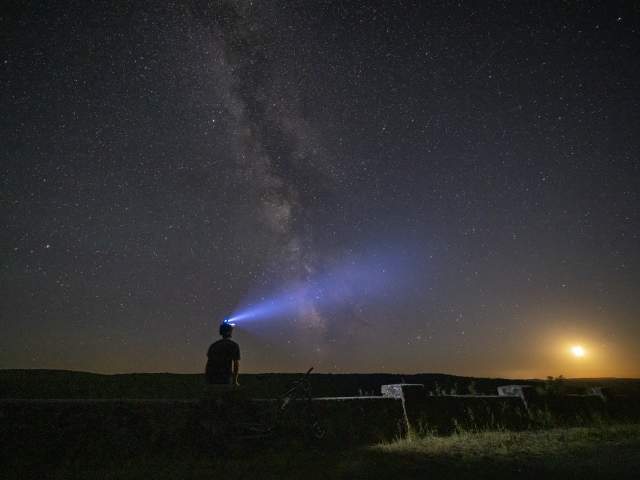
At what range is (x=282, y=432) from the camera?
654 cm

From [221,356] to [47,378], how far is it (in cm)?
1175

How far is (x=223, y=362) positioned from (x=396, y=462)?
3.55 m

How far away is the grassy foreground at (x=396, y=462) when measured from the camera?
4363 mm

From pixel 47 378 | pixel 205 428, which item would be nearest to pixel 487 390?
pixel 205 428

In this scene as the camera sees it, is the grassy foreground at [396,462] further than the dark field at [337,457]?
No

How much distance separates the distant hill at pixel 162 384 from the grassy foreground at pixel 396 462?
532cm

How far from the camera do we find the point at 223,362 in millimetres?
7020

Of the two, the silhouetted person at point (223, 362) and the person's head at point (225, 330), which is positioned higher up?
the person's head at point (225, 330)

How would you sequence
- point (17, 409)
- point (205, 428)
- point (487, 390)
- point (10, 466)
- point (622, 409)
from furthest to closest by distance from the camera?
point (487, 390)
point (622, 409)
point (205, 428)
point (17, 409)
point (10, 466)

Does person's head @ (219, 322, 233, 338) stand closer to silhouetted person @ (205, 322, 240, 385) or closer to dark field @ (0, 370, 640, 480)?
silhouetted person @ (205, 322, 240, 385)

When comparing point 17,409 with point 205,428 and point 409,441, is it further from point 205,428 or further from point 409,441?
point 409,441

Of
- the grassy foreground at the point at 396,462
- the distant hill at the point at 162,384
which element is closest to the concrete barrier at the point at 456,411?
the grassy foreground at the point at 396,462

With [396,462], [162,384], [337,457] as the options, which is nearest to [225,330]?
[337,457]

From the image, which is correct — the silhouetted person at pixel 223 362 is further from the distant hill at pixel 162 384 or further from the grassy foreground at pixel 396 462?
the distant hill at pixel 162 384
